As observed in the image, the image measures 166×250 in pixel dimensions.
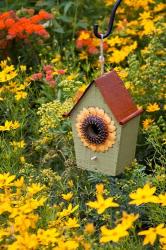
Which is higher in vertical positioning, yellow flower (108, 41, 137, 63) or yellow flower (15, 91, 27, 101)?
yellow flower (108, 41, 137, 63)

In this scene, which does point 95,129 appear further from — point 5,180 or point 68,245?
point 68,245

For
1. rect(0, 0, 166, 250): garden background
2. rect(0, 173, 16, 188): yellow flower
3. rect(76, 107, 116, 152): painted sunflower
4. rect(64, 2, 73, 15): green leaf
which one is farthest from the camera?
rect(64, 2, 73, 15): green leaf

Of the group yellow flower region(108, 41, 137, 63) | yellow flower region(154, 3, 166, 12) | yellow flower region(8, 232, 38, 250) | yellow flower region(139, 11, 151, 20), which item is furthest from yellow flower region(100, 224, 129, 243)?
yellow flower region(154, 3, 166, 12)

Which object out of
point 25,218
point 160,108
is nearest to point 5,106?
point 160,108

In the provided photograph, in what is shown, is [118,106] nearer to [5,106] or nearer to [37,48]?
[5,106]

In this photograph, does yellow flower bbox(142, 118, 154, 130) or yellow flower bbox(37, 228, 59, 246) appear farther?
yellow flower bbox(142, 118, 154, 130)

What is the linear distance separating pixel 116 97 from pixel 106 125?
130 mm

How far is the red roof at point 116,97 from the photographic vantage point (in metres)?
2.76

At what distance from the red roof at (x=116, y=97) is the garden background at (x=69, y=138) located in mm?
210

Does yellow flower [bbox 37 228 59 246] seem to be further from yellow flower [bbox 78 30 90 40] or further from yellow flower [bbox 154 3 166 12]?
yellow flower [bbox 154 3 166 12]

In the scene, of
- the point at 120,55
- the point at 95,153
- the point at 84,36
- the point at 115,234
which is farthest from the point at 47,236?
the point at 84,36

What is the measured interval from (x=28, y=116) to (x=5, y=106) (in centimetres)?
14

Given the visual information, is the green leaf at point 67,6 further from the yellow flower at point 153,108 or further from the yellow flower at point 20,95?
the yellow flower at point 153,108

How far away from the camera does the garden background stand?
2.45 metres
